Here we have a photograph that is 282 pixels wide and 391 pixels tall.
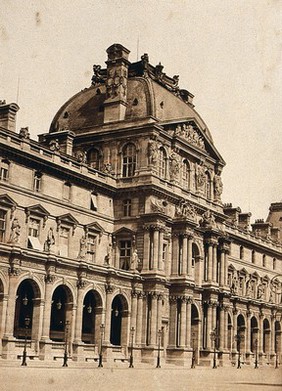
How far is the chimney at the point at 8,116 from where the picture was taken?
52156 mm

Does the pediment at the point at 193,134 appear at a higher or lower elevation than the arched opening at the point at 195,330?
higher

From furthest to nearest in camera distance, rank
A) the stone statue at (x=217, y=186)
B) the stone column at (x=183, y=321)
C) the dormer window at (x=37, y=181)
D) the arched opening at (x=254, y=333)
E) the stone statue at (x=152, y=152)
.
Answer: the arched opening at (x=254, y=333), the stone statue at (x=217, y=186), the stone column at (x=183, y=321), the stone statue at (x=152, y=152), the dormer window at (x=37, y=181)

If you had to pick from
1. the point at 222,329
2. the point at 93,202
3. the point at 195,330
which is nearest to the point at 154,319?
the point at 195,330

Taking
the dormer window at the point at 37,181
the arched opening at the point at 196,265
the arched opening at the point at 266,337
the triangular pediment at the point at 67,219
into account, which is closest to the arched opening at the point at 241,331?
the arched opening at the point at 266,337

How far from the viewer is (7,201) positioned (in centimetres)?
4953

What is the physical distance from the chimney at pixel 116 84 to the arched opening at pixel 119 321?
1568cm

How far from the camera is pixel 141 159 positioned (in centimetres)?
6038

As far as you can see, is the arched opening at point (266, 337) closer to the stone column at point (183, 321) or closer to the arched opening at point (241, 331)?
the arched opening at point (241, 331)

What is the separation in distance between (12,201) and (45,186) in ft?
13.3

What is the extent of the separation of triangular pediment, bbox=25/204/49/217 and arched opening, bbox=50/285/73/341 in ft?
18.0

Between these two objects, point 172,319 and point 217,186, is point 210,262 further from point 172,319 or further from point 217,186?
point 217,186

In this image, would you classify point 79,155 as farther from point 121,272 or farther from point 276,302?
point 276,302

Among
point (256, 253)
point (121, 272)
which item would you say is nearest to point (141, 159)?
point (121, 272)

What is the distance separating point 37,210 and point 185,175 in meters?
17.1
